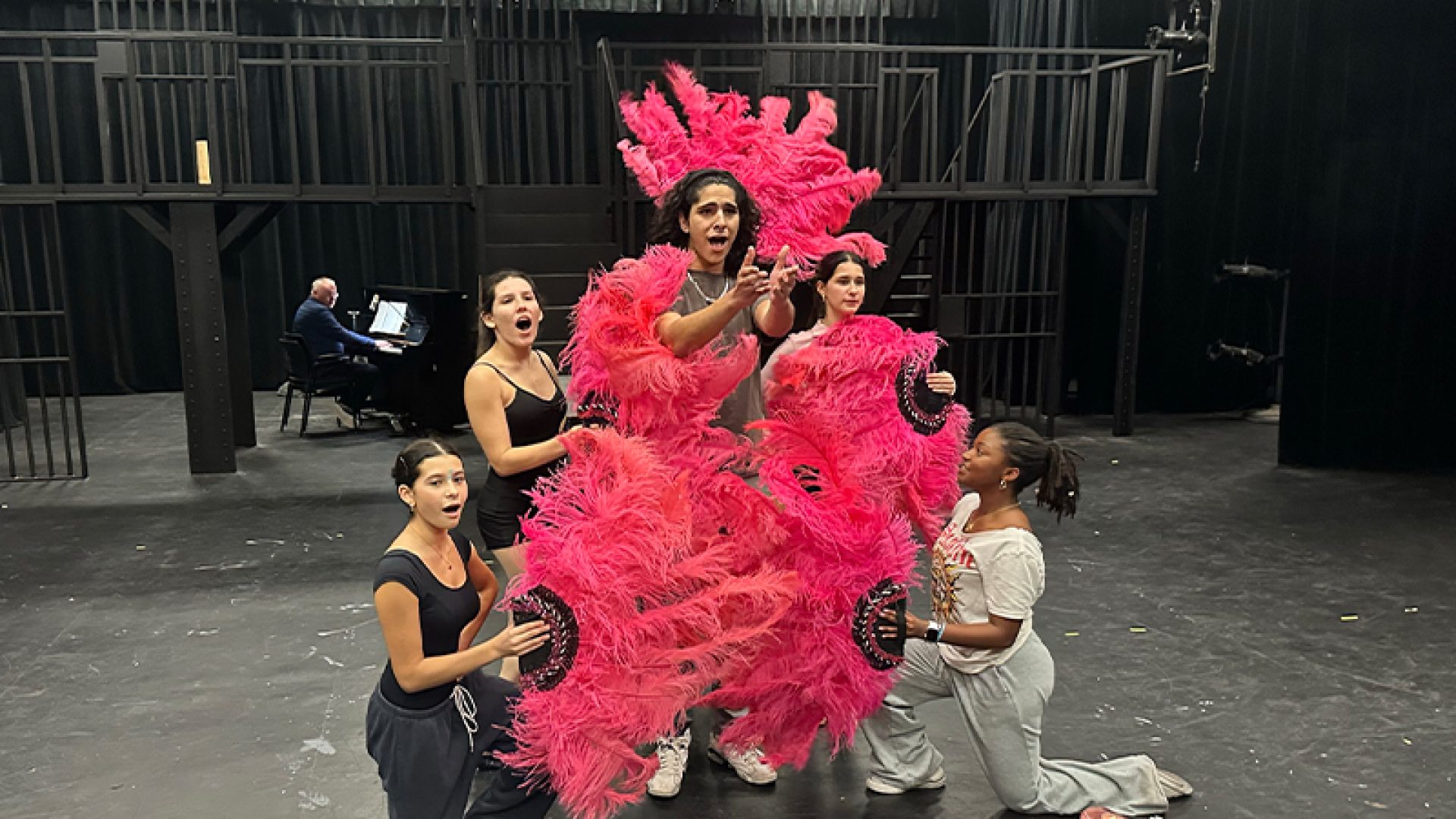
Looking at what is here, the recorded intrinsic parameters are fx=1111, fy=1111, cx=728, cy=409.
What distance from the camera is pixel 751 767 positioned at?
123 inches

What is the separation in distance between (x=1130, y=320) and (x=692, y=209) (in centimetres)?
631

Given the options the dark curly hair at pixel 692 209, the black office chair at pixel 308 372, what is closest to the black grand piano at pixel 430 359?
the black office chair at pixel 308 372

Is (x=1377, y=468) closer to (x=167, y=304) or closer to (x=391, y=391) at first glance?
(x=391, y=391)

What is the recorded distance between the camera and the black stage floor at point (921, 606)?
3135 mm

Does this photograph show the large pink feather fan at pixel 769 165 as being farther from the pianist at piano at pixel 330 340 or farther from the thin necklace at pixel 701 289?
the pianist at piano at pixel 330 340

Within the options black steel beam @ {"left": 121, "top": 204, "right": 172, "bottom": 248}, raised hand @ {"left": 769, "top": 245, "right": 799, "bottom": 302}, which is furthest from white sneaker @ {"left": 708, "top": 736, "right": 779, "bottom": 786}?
black steel beam @ {"left": 121, "top": 204, "right": 172, "bottom": 248}

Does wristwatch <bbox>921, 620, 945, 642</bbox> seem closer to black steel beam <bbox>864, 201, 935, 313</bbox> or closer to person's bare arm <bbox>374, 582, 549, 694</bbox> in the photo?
person's bare arm <bbox>374, 582, 549, 694</bbox>

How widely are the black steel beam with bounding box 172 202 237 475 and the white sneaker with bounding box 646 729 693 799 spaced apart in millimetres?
5054

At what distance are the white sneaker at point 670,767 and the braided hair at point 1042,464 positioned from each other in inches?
45.6

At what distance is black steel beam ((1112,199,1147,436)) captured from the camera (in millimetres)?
8180

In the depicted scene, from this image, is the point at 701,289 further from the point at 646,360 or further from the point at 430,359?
the point at 430,359

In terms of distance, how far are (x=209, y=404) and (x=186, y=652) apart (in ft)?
10.7

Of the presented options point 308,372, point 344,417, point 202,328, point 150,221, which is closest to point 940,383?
point 202,328

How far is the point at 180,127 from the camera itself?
1012cm
